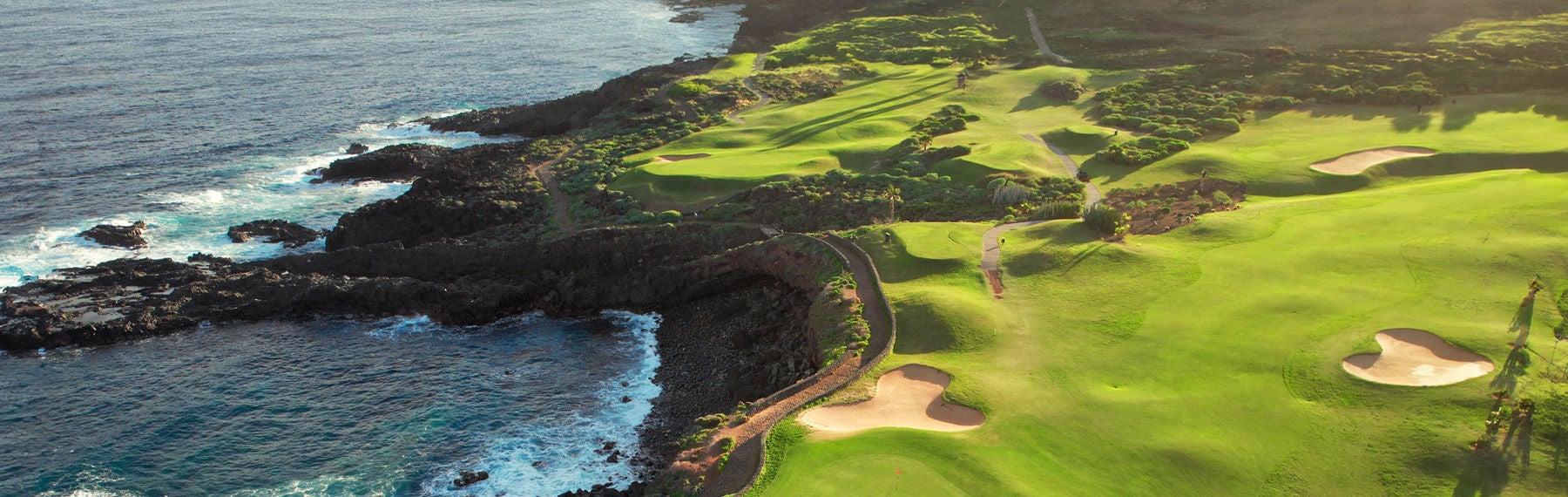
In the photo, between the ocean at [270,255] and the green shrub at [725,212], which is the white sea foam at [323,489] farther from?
the green shrub at [725,212]

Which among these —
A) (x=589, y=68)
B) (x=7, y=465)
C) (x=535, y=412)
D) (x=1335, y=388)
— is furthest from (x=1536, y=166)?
(x=589, y=68)

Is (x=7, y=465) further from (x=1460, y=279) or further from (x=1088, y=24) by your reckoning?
(x=1088, y=24)

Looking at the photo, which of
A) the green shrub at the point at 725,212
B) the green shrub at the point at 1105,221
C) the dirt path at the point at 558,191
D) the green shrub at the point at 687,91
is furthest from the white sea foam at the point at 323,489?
the green shrub at the point at 687,91

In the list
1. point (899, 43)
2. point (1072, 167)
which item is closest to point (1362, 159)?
point (1072, 167)

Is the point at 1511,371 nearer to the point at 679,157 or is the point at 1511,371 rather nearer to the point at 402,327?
the point at 402,327

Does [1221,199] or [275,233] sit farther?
[275,233]

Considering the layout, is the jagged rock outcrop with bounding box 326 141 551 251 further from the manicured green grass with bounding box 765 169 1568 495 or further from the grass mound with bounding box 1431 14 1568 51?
the grass mound with bounding box 1431 14 1568 51
